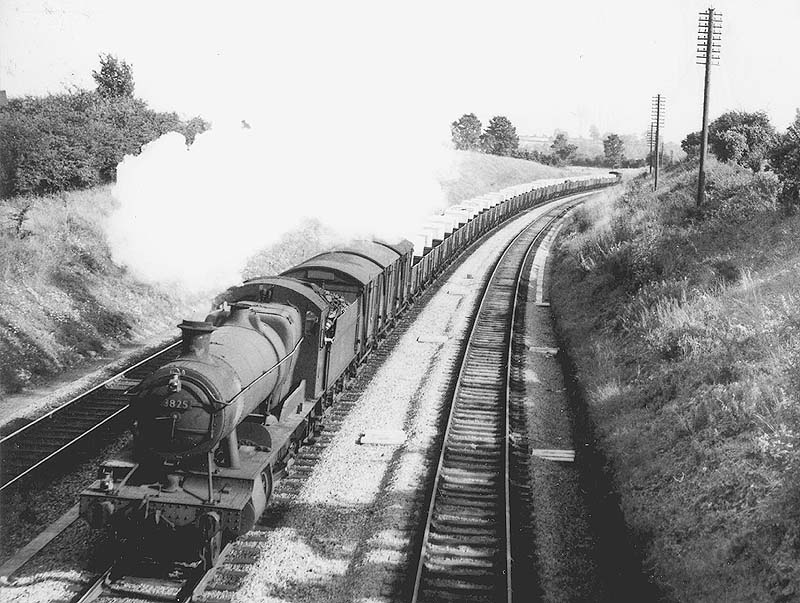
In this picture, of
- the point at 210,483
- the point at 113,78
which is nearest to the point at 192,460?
the point at 210,483

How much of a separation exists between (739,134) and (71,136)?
3675 cm

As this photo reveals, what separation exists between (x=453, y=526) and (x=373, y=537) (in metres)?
1.15

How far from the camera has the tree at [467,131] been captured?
10362cm

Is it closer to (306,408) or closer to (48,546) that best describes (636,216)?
(306,408)

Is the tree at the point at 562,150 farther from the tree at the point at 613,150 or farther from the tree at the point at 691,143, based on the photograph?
the tree at the point at 691,143

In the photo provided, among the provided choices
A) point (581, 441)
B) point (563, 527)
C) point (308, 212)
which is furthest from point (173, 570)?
point (308, 212)

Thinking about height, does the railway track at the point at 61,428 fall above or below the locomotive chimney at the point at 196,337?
below

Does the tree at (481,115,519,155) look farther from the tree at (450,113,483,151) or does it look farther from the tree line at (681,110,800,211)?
the tree line at (681,110,800,211)

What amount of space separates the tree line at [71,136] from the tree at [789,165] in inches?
932

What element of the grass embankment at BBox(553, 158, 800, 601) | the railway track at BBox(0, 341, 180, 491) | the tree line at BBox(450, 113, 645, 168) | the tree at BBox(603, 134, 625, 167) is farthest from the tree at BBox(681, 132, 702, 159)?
the railway track at BBox(0, 341, 180, 491)

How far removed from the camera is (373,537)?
9.68 m

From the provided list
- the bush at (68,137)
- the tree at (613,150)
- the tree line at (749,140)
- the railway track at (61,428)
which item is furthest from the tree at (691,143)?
the railway track at (61,428)

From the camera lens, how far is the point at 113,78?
3481cm

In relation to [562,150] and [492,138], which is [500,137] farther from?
[562,150]
